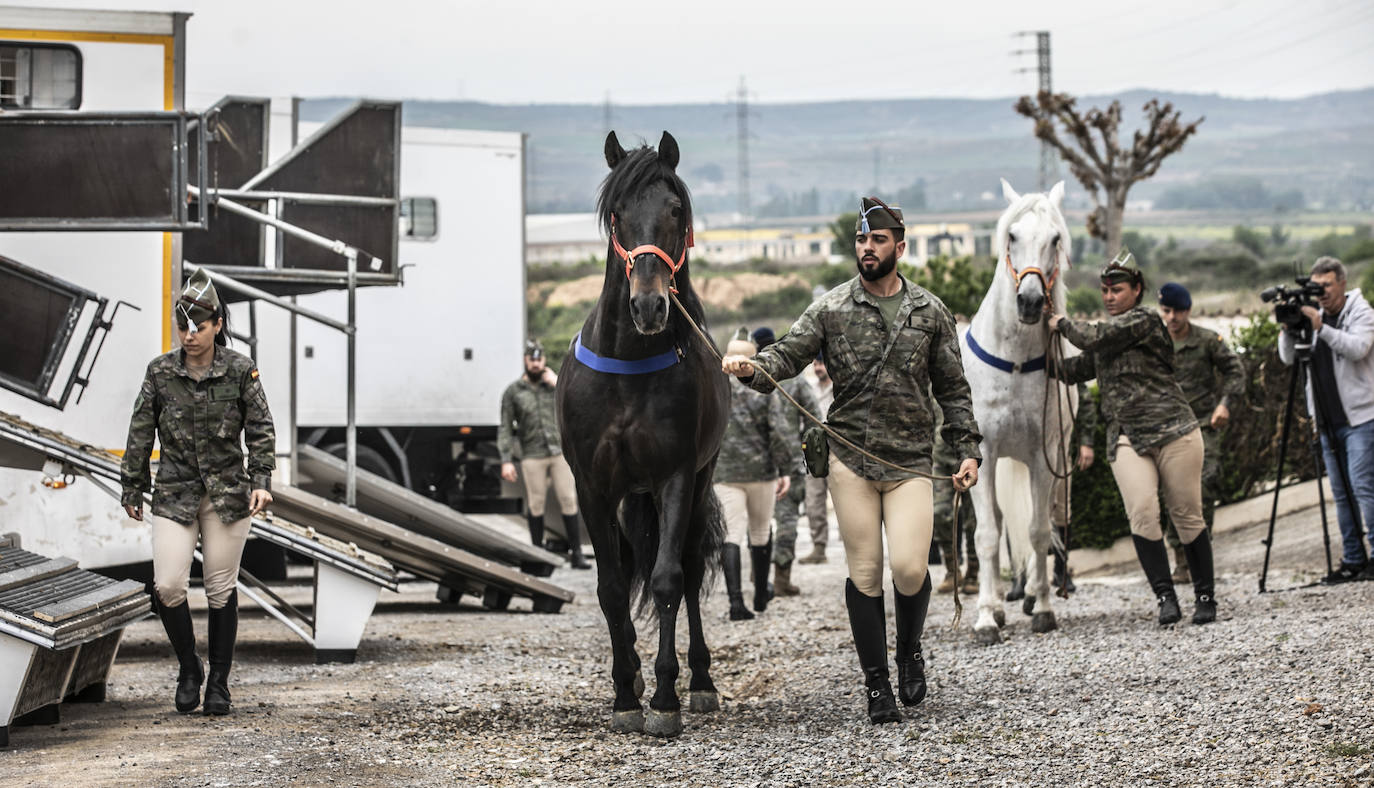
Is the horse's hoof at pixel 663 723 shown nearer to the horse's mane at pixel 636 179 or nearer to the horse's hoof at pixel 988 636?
the horse's mane at pixel 636 179

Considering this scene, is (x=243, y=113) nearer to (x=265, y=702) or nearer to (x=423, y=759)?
(x=265, y=702)

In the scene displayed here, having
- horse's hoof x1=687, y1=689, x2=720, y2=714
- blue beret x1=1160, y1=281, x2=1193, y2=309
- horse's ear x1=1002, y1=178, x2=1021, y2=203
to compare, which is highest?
horse's ear x1=1002, y1=178, x2=1021, y2=203

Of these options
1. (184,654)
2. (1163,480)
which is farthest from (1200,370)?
(184,654)

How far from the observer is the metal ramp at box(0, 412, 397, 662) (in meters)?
7.91

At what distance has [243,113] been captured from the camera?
11.5 m

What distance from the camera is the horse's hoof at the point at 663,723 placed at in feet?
20.6

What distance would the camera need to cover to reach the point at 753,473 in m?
10.6

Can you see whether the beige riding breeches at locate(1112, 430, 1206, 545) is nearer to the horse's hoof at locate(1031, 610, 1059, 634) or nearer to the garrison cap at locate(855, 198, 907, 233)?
the horse's hoof at locate(1031, 610, 1059, 634)

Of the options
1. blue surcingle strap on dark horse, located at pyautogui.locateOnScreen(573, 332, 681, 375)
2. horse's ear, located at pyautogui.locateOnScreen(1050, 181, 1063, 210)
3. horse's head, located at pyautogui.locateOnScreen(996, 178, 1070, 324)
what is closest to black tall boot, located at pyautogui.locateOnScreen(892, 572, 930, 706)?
blue surcingle strap on dark horse, located at pyautogui.locateOnScreen(573, 332, 681, 375)

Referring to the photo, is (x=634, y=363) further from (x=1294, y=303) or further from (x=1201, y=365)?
(x=1201, y=365)

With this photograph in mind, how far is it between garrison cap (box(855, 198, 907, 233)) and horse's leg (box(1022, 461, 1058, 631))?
271 cm

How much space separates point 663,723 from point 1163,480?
347 cm

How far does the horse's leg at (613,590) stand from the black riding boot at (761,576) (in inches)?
154

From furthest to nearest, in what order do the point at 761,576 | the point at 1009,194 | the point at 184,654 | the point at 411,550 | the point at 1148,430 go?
the point at 761,576
the point at 411,550
the point at 1009,194
the point at 1148,430
the point at 184,654
